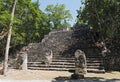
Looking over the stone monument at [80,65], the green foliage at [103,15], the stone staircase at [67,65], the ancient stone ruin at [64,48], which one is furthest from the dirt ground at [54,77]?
the green foliage at [103,15]

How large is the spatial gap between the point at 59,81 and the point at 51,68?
4.92 meters

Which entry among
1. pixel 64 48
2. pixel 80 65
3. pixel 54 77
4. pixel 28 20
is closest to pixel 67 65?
pixel 80 65

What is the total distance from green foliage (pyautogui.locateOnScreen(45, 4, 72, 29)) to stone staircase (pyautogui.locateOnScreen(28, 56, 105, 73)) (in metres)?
24.9

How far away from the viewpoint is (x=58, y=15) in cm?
4672

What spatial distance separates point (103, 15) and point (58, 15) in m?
26.4

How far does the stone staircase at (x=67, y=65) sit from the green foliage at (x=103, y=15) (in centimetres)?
270

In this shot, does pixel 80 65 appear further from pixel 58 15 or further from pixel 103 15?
pixel 58 15

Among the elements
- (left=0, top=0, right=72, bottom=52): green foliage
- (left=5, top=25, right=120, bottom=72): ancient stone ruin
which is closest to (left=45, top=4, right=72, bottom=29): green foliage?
(left=0, top=0, right=72, bottom=52): green foliage

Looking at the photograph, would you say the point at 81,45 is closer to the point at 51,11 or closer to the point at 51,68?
the point at 51,68

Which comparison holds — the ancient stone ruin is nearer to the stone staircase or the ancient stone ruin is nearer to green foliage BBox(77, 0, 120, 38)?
the stone staircase

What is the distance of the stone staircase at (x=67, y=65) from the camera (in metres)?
17.5

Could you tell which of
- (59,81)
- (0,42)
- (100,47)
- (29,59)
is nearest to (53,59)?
(29,59)

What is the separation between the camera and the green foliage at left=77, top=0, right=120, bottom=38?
786 inches

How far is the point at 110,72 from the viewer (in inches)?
661
